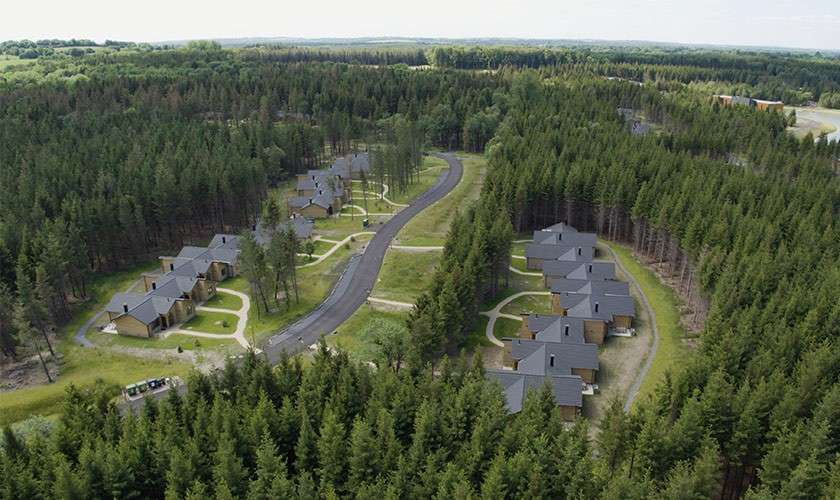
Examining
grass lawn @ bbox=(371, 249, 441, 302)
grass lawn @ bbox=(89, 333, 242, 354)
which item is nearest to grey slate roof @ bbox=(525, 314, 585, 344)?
grass lawn @ bbox=(371, 249, 441, 302)

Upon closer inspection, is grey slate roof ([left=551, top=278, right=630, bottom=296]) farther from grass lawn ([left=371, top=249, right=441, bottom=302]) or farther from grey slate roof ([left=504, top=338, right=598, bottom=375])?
grass lawn ([left=371, top=249, right=441, bottom=302])

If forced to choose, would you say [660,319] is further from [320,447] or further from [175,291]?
[175,291]

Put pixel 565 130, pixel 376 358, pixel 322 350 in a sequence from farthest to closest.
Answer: pixel 565 130 → pixel 376 358 → pixel 322 350

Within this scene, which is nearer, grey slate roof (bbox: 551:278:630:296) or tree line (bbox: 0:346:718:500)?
tree line (bbox: 0:346:718:500)

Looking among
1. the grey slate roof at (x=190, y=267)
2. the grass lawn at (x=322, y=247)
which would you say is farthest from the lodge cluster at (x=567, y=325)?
the grey slate roof at (x=190, y=267)

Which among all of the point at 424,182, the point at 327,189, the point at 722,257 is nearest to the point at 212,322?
the point at 327,189

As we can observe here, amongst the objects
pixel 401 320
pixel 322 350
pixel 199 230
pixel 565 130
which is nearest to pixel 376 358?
pixel 322 350

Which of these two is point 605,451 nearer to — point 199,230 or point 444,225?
point 444,225
